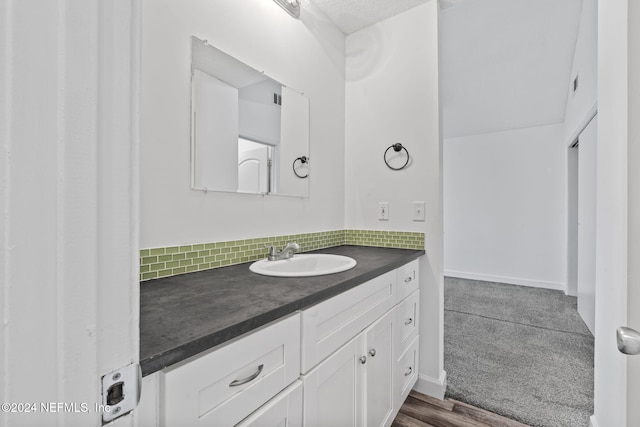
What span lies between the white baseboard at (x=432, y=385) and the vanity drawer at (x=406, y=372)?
0.16 feet

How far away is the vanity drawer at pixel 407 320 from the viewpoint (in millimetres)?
1577

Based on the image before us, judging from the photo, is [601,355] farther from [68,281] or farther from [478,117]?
[478,117]

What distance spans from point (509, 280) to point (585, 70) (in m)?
2.70

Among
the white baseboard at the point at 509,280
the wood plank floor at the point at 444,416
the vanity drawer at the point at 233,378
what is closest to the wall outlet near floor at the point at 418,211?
the wood plank floor at the point at 444,416

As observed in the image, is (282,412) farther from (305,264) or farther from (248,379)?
(305,264)

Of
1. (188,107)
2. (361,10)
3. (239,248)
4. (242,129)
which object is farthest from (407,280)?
(361,10)

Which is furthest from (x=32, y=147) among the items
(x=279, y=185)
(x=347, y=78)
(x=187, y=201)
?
(x=347, y=78)

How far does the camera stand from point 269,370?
806mm

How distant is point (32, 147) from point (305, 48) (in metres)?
1.91

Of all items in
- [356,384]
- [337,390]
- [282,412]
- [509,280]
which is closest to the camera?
[282,412]

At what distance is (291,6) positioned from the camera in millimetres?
1758

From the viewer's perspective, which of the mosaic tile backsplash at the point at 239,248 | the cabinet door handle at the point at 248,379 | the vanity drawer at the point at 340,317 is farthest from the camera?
the mosaic tile backsplash at the point at 239,248

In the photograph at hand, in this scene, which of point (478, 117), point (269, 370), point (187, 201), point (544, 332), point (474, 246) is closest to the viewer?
point (269, 370)

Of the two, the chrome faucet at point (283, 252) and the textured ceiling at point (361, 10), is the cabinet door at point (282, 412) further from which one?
the textured ceiling at point (361, 10)
